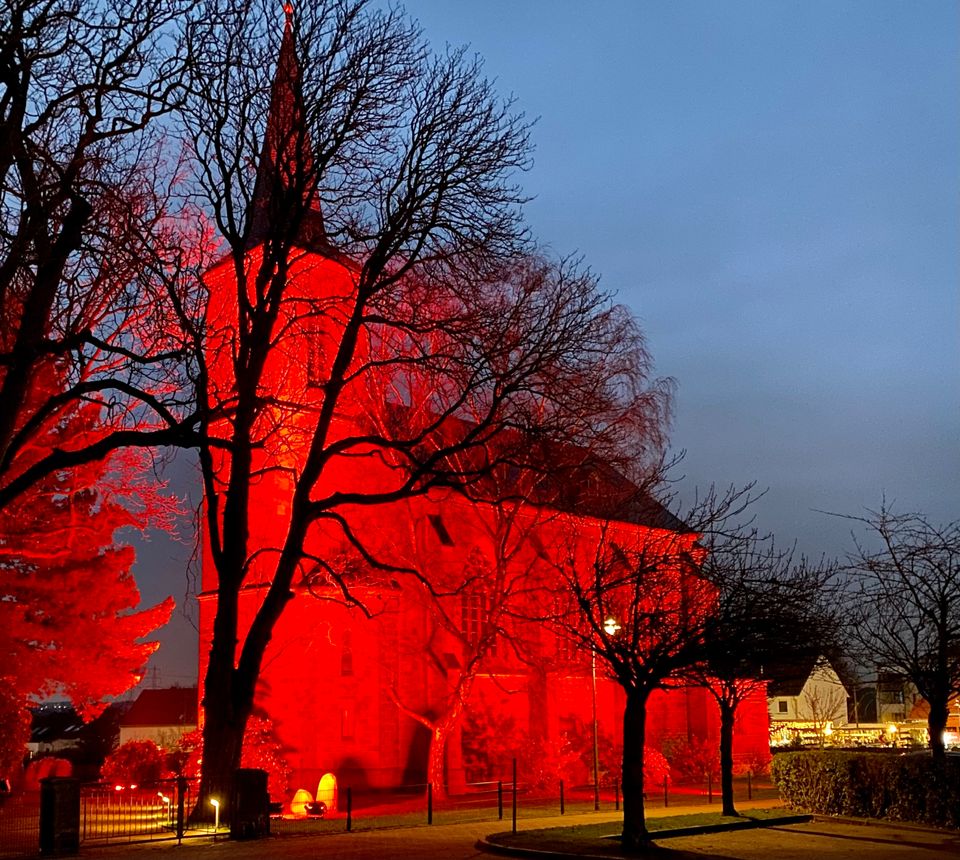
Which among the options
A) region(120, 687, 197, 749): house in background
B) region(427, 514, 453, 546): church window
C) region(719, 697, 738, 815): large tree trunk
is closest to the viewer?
region(719, 697, 738, 815): large tree trunk

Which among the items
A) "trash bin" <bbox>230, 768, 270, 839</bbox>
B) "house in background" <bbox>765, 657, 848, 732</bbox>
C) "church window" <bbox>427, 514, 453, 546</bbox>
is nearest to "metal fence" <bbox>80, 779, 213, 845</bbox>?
"trash bin" <bbox>230, 768, 270, 839</bbox>

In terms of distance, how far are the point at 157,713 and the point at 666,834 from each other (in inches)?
2391

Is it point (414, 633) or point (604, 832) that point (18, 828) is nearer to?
point (604, 832)

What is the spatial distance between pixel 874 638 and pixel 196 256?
18.3 metres

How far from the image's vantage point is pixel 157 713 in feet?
250

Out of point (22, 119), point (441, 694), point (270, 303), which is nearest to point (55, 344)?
point (22, 119)

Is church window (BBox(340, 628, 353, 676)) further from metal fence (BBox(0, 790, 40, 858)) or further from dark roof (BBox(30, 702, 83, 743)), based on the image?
dark roof (BBox(30, 702, 83, 743))

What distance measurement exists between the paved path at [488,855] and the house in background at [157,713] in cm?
5031

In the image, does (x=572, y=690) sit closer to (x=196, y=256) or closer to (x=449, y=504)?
(x=449, y=504)

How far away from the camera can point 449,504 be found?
132 feet

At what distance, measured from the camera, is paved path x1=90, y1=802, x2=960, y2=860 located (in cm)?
1878

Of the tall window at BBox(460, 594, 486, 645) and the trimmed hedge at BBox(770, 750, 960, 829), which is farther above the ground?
the tall window at BBox(460, 594, 486, 645)

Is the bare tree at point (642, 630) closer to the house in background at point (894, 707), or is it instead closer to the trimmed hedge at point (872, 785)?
the trimmed hedge at point (872, 785)

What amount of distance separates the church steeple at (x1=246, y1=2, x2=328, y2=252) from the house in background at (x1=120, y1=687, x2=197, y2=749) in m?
53.0
